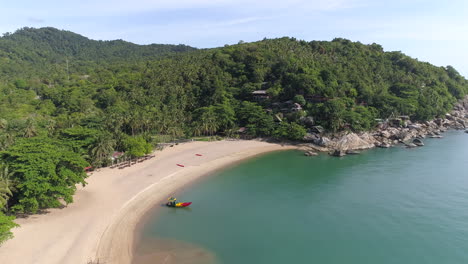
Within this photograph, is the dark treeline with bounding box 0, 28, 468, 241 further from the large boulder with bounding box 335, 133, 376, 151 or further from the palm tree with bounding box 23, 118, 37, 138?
the large boulder with bounding box 335, 133, 376, 151

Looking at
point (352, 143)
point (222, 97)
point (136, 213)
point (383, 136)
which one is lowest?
point (136, 213)

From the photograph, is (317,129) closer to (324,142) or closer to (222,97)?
(324,142)

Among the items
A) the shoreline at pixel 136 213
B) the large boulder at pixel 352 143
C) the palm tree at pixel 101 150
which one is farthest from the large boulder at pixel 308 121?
the palm tree at pixel 101 150

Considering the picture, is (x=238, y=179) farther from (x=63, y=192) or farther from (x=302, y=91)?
(x=302, y=91)

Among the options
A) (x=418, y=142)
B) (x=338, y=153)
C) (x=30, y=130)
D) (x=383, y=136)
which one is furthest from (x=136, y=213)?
(x=418, y=142)

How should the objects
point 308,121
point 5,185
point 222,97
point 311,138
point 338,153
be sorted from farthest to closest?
1. point 222,97
2. point 308,121
3. point 311,138
4. point 338,153
5. point 5,185

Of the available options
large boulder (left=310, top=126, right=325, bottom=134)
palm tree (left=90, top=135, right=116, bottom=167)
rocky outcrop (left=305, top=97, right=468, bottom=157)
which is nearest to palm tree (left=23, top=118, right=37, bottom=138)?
palm tree (left=90, top=135, right=116, bottom=167)

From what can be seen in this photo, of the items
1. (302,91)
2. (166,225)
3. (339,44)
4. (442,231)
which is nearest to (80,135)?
(166,225)
